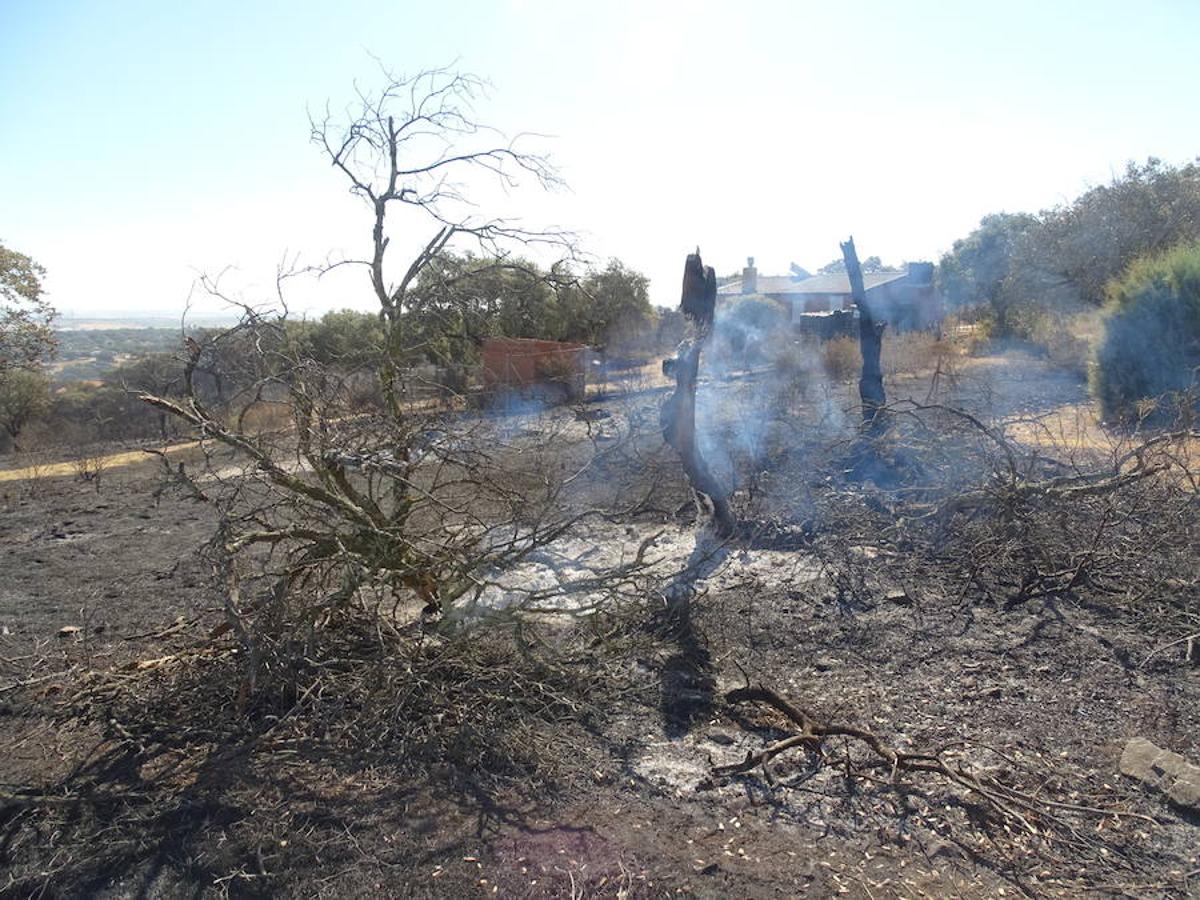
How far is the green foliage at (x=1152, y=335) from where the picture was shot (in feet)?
40.9

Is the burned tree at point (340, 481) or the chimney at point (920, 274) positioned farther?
the chimney at point (920, 274)

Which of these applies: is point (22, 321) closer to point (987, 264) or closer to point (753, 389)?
point (753, 389)

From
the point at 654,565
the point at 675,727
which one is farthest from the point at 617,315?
the point at 675,727

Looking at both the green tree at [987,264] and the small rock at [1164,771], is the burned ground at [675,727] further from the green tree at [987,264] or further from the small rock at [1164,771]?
the green tree at [987,264]

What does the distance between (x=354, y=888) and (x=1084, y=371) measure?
17943 mm

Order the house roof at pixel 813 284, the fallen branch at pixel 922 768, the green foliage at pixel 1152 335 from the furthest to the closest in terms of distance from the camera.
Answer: the house roof at pixel 813 284 < the green foliage at pixel 1152 335 < the fallen branch at pixel 922 768

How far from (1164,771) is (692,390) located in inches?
176

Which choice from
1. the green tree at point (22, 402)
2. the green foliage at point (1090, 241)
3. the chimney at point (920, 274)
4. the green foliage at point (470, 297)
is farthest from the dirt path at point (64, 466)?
the chimney at point (920, 274)

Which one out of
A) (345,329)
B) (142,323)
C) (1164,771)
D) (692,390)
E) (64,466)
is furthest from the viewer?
(142,323)

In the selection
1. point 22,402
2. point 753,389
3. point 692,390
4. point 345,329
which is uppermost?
point 345,329

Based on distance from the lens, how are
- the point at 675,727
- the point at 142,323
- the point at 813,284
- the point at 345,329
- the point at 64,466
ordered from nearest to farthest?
the point at 675,727 → the point at 64,466 → the point at 345,329 → the point at 813,284 → the point at 142,323

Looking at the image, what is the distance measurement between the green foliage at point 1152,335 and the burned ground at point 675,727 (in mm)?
6907

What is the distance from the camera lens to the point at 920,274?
34906mm

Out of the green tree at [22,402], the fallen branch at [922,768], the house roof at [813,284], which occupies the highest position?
the house roof at [813,284]
